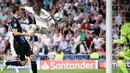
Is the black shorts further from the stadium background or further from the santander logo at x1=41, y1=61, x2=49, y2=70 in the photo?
the santander logo at x1=41, y1=61, x2=49, y2=70

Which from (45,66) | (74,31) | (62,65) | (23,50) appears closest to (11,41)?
(45,66)

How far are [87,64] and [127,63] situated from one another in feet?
4.64

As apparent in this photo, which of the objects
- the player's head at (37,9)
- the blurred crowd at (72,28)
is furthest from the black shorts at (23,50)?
the player's head at (37,9)

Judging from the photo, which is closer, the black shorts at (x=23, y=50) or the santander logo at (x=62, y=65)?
the black shorts at (x=23, y=50)

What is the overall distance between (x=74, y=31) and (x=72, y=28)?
0.65 ft

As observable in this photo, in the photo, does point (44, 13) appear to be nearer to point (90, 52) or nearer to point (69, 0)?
point (69, 0)

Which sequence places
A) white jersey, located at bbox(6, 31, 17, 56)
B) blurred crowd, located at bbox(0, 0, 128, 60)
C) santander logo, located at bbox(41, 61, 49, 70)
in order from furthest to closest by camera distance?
blurred crowd, located at bbox(0, 0, 128, 60)
santander logo, located at bbox(41, 61, 49, 70)
white jersey, located at bbox(6, 31, 17, 56)

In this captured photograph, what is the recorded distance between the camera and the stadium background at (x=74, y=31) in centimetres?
1524

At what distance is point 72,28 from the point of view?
17516mm

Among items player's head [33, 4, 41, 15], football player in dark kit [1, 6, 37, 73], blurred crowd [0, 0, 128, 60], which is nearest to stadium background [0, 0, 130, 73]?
blurred crowd [0, 0, 128, 60]

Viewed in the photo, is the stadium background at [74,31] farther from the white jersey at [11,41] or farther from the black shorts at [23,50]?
the black shorts at [23,50]

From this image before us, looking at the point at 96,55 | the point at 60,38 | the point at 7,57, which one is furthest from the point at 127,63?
the point at 7,57

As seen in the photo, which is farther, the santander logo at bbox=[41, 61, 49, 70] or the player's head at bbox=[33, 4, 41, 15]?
the player's head at bbox=[33, 4, 41, 15]

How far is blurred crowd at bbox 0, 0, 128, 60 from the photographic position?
16.4m
